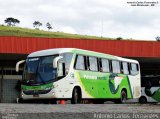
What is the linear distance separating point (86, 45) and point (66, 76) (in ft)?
45.1

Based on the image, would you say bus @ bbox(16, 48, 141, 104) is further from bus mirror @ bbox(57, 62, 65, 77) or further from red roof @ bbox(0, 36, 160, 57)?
red roof @ bbox(0, 36, 160, 57)

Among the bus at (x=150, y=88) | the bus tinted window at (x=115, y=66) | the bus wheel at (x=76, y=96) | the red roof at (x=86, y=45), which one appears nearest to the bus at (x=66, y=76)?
the bus wheel at (x=76, y=96)

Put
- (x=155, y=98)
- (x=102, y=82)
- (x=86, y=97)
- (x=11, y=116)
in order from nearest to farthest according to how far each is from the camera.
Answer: (x=11, y=116) < (x=86, y=97) < (x=102, y=82) < (x=155, y=98)

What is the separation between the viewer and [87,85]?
20.8 meters

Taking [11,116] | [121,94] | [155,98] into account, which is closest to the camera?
[11,116]

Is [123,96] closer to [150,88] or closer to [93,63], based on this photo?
[93,63]

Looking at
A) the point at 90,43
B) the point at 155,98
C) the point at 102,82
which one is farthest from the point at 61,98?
the point at 155,98

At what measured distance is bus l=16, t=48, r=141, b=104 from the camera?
19.0m

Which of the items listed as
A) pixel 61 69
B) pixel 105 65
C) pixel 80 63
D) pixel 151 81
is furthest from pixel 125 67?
pixel 151 81

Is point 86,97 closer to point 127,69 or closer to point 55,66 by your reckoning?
point 55,66

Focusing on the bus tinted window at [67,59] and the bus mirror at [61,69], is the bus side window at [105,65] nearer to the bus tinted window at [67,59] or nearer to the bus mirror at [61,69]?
the bus tinted window at [67,59]

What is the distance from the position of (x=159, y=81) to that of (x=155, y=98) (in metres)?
1.29

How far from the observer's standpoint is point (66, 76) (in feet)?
62.9

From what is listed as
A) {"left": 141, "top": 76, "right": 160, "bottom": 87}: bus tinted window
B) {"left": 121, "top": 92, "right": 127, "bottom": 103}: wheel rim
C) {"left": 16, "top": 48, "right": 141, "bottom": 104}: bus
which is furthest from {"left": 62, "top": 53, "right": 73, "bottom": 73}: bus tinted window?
{"left": 141, "top": 76, "right": 160, "bottom": 87}: bus tinted window
